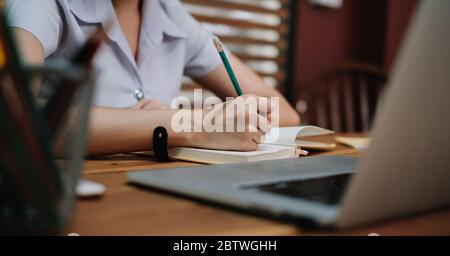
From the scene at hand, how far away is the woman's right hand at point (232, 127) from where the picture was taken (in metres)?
0.87

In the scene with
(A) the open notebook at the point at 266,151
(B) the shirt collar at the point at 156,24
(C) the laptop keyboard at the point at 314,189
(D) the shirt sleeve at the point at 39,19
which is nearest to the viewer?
(C) the laptop keyboard at the point at 314,189

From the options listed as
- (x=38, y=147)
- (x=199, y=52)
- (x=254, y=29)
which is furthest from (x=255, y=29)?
(x=38, y=147)

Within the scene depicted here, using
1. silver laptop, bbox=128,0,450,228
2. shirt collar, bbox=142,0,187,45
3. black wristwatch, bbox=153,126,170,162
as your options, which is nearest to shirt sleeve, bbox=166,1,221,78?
shirt collar, bbox=142,0,187,45

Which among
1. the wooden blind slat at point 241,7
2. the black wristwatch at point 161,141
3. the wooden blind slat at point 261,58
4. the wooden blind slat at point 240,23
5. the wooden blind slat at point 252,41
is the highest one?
the wooden blind slat at point 241,7

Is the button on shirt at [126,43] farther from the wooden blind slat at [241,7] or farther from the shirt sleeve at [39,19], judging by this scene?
the wooden blind slat at [241,7]

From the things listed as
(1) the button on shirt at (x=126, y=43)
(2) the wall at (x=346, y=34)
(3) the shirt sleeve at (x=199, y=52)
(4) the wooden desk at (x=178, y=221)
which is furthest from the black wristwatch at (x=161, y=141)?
(2) the wall at (x=346, y=34)

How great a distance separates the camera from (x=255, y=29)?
2.70 metres

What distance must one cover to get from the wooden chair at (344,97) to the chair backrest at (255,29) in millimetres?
236

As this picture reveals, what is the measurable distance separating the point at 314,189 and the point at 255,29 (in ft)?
7.53
